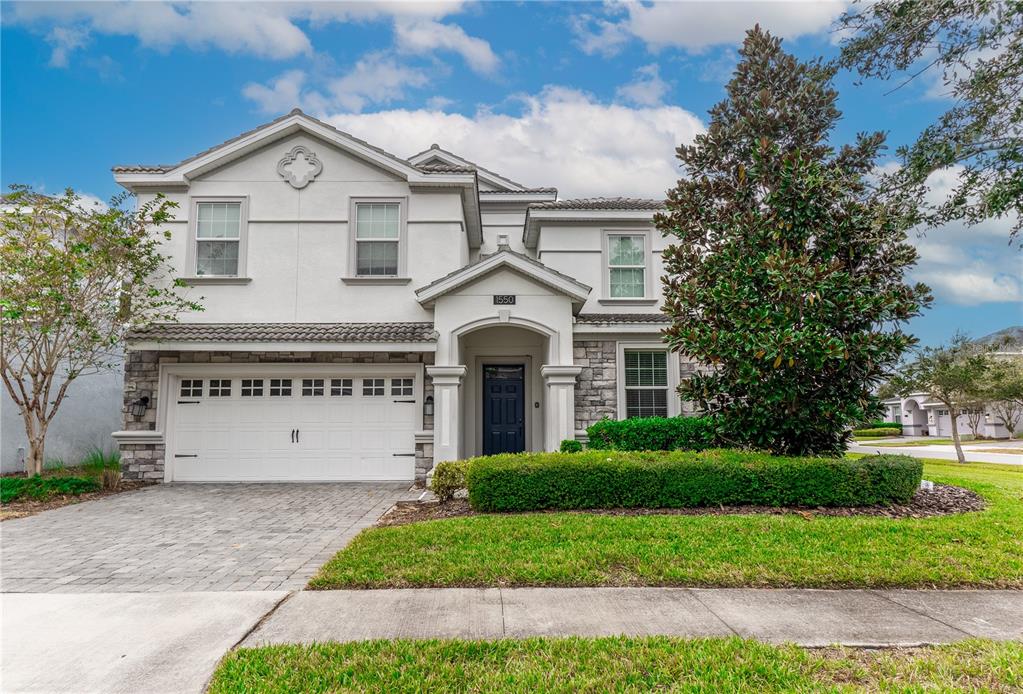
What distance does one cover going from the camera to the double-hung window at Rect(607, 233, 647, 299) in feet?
47.4

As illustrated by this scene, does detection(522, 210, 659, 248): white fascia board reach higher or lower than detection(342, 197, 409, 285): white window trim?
higher

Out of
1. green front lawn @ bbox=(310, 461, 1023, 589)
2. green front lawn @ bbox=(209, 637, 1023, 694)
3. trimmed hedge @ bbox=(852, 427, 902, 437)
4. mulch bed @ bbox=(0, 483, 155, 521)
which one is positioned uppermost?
green front lawn @ bbox=(310, 461, 1023, 589)

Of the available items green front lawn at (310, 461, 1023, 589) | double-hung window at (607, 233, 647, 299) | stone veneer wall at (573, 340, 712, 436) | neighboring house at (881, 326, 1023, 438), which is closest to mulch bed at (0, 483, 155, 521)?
green front lawn at (310, 461, 1023, 589)

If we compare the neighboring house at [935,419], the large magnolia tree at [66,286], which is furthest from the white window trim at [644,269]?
the neighboring house at [935,419]

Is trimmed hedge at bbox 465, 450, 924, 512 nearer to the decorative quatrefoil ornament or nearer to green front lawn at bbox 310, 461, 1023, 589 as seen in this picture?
green front lawn at bbox 310, 461, 1023, 589

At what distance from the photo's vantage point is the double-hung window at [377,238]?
44.6 ft

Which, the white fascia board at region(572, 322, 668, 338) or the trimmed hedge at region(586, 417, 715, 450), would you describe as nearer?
the trimmed hedge at region(586, 417, 715, 450)

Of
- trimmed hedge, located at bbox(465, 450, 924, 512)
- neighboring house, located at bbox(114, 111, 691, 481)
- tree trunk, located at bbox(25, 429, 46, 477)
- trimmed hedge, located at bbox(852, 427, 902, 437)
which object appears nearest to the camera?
trimmed hedge, located at bbox(465, 450, 924, 512)

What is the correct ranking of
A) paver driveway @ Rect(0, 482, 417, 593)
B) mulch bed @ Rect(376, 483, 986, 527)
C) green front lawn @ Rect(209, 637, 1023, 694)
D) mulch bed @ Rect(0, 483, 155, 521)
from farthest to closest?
1. mulch bed @ Rect(0, 483, 155, 521)
2. mulch bed @ Rect(376, 483, 986, 527)
3. paver driveway @ Rect(0, 482, 417, 593)
4. green front lawn @ Rect(209, 637, 1023, 694)

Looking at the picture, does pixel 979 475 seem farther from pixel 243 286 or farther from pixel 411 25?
pixel 243 286

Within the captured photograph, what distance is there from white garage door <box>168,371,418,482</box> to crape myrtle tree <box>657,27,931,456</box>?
627cm

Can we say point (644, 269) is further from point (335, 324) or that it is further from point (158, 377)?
point (158, 377)

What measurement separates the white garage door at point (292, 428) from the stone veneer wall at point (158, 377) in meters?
0.31

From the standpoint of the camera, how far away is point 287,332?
12648 mm
